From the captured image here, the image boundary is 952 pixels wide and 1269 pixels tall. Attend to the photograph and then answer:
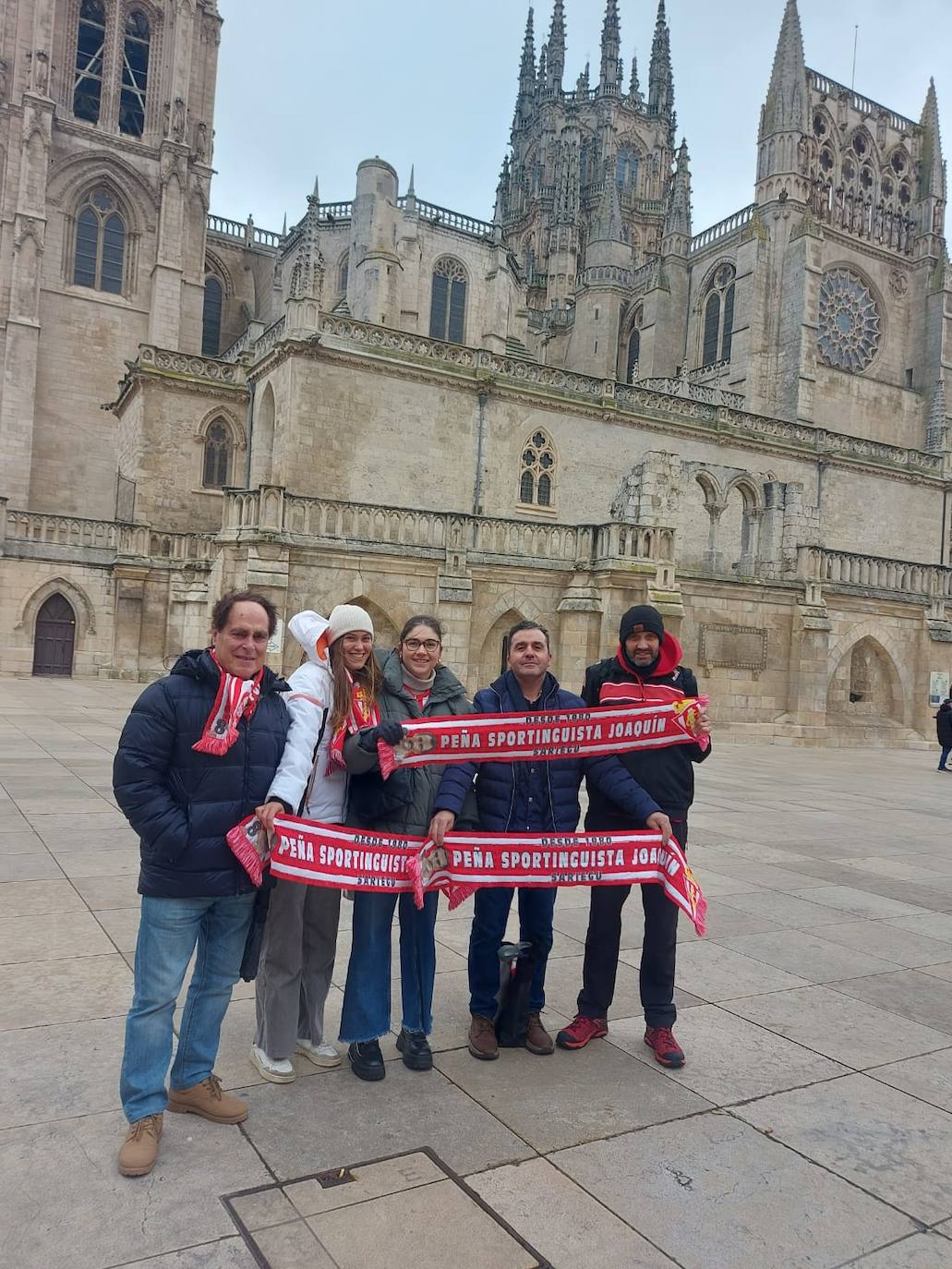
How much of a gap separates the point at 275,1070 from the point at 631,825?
5.94 ft

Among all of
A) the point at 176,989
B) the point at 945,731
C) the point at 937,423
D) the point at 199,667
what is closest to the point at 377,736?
the point at 199,667

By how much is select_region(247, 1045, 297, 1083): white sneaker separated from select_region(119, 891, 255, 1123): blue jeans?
339 mm

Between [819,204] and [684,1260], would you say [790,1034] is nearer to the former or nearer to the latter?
[684,1260]

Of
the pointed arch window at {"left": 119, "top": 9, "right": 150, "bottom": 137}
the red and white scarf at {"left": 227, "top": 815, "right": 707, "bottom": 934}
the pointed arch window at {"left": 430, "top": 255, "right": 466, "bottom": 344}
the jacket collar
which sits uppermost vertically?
the pointed arch window at {"left": 119, "top": 9, "right": 150, "bottom": 137}

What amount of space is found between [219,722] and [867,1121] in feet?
9.43

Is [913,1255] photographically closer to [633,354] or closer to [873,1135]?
[873,1135]

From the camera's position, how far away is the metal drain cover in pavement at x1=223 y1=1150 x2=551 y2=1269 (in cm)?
253

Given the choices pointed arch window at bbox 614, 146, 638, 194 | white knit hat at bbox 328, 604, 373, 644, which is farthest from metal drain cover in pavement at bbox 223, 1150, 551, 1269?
pointed arch window at bbox 614, 146, 638, 194

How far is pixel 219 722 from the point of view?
10.4 ft

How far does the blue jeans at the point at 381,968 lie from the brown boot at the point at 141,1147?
0.88 meters

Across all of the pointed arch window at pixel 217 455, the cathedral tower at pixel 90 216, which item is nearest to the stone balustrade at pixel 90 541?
the pointed arch window at pixel 217 455

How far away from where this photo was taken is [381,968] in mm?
3773

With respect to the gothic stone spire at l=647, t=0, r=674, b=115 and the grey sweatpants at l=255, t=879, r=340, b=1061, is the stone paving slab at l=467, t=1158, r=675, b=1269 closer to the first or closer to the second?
the grey sweatpants at l=255, t=879, r=340, b=1061

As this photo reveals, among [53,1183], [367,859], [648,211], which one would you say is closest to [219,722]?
[367,859]
